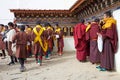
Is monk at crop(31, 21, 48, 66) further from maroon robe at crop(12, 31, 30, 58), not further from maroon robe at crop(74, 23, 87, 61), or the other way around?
maroon robe at crop(74, 23, 87, 61)

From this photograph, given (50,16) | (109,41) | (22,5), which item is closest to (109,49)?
(109,41)

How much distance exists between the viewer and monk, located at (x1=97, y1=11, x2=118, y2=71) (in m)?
7.96

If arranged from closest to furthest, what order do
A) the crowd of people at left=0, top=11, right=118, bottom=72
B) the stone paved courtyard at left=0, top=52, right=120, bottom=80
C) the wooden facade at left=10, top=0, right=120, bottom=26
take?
the stone paved courtyard at left=0, top=52, right=120, bottom=80 → the crowd of people at left=0, top=11, right=118, bottom=72 → the wooden facade at left=10, top=0, right=120, bottom=26

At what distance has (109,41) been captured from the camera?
8141 mm

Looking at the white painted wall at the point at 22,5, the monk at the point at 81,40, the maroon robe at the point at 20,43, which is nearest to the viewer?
the maroon robe at the point at 20,43

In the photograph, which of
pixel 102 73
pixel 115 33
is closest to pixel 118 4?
pixel 115 33

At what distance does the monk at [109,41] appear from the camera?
796 centimetres

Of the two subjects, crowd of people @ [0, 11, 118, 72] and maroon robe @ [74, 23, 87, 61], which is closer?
crowd of people @ [0, 11, 118, 72]

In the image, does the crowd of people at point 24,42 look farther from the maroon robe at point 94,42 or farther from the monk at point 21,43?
the maroon robe at point 94,42

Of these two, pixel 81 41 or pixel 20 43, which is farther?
pixel 81 41

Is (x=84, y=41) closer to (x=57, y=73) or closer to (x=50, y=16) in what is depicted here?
(x=57, y=73)

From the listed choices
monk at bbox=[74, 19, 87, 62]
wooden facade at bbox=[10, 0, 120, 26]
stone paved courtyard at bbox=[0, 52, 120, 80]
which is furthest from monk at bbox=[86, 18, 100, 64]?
wooden facade at bbox=[10, 0, 120, 26]

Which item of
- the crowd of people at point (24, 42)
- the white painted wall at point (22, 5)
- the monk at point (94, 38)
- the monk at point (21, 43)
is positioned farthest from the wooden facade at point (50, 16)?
the monk at point (21, 43)

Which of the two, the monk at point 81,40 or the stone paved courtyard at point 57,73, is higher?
the monk at point 81,40
